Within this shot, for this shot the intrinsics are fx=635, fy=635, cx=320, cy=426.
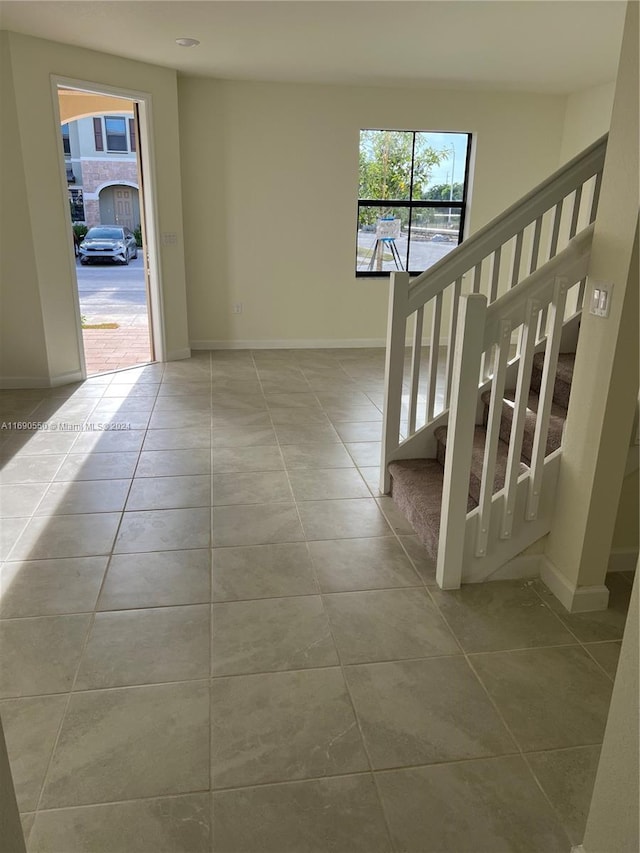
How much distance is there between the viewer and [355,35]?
4383 millimetres

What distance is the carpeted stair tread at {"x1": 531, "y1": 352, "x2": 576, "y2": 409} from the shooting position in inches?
119

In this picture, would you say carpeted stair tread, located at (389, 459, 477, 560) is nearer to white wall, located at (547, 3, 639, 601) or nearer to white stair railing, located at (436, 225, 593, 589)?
white stair railing, located at (436, 225, 593, 589)

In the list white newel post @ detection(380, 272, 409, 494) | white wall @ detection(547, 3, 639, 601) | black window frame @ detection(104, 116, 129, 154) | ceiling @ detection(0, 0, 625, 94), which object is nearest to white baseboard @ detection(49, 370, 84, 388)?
ceiling @ detection(0, 0, 625, 94)

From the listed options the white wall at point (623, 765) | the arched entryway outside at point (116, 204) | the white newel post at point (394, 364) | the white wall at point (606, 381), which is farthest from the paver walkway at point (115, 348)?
the arched entryway outside at point (116, 204)

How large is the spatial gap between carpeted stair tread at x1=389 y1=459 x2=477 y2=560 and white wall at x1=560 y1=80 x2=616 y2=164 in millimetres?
4214

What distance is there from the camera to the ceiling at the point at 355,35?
3.79m

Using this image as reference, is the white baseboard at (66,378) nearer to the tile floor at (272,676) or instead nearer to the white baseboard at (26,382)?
the white baseboard at (26,382)

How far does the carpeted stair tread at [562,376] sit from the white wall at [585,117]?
3611 millimetres

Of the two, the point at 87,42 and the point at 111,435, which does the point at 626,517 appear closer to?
the point at 111,435

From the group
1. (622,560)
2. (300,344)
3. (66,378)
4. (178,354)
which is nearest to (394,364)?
(622,560)

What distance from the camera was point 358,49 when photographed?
477cm

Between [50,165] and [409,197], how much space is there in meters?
3.57

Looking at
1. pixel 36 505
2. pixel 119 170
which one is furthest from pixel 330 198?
pixel 119 170

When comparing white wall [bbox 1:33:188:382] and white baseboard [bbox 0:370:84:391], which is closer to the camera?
white wall [bbox 1:33:188:382]
